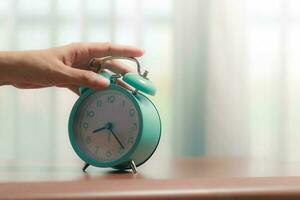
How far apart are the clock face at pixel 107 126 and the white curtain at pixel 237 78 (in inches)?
21.0

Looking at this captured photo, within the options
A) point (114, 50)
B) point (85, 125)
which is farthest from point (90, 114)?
point (114, 50)

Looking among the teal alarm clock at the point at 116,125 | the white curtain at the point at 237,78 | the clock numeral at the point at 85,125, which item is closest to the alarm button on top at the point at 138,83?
the teal alarm clock at the point at 116,125

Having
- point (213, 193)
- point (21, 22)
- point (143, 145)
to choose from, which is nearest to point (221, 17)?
point (21, 22)

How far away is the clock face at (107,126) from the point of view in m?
0.76

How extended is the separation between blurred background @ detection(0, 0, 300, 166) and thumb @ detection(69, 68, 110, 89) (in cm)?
54

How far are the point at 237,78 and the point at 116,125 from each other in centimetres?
60

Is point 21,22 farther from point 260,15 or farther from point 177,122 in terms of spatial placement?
point 260,15

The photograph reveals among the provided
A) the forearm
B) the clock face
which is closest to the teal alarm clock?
the clock face

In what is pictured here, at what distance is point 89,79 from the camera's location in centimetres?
76

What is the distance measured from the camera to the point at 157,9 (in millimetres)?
1331

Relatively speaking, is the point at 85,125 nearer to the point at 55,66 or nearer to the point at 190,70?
the point at 55,66

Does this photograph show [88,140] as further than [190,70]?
No

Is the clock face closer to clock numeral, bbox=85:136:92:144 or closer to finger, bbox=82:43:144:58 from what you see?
clock numeral, bbox=85:136:92:144

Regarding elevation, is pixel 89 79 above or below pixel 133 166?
above
